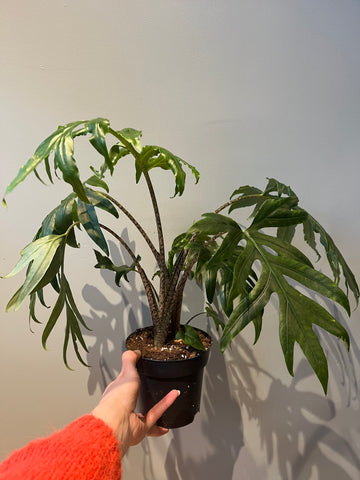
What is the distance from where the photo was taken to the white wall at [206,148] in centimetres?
105

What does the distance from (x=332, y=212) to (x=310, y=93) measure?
40 cm

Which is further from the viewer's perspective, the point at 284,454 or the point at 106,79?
the point at 284,454

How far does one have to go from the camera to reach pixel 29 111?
3.42ft

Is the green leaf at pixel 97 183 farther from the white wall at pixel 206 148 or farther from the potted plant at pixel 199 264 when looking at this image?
the white wall at pixel 206 148

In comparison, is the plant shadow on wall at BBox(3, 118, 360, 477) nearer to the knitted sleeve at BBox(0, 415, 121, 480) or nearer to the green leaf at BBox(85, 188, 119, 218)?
the green leaf at BBox(85, 188, 119, 218)

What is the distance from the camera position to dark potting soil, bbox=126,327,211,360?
2.81 feet

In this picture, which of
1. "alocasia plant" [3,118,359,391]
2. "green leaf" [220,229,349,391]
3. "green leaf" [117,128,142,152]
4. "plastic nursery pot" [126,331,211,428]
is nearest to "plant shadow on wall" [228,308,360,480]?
"plastic nursery pot" [126,331,211,428]

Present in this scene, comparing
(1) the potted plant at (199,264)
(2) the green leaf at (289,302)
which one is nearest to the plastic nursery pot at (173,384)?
(1) the potted plant at (199,264)

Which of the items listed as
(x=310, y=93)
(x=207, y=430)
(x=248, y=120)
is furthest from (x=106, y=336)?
(x=310, y=93)

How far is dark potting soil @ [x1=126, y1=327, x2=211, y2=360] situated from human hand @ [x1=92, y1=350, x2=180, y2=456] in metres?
0.05

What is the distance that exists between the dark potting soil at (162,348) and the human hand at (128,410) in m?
0.05

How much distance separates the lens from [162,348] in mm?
886

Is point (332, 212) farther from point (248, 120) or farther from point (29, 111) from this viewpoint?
point (29, 111)

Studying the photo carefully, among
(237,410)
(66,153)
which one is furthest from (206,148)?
(237,410)
